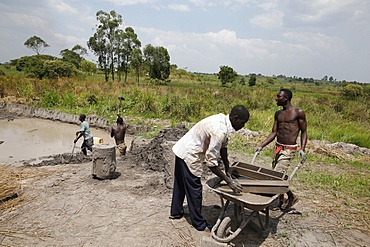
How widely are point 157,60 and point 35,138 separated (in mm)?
21969

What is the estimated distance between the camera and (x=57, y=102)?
15516 mm

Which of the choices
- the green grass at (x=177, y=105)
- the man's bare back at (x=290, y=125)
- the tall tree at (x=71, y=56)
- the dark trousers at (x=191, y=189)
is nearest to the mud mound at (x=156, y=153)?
the dark trousers at (x=191, y=189)

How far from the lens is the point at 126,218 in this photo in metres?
3.88

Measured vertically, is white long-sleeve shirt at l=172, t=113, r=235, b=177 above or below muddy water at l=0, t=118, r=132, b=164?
above

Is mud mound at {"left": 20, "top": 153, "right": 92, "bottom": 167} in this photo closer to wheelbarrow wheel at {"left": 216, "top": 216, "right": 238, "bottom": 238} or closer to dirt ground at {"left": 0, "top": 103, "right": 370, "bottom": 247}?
dirt ground at {"left": 0, "top": 103, "right": 370, "bottom": 247}

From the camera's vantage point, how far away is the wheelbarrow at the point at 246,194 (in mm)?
2846

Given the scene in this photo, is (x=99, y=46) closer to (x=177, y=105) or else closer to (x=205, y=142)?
(x=177, y=105)

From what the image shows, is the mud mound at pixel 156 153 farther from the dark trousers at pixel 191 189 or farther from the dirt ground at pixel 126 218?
the dark trousers at pixel 191 189

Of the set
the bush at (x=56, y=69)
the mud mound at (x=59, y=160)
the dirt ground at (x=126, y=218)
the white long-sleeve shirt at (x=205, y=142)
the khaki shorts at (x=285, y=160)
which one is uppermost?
the bush at (x=56, y=69)

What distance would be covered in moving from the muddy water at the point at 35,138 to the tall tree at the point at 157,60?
1838 cm

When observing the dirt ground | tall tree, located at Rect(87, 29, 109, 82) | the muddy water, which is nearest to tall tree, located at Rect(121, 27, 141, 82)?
tall tree, located at Rect(87, 29, 109, 82)

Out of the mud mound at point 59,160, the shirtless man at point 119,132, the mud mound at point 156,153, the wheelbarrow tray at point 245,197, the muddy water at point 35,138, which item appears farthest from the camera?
the muddy water at point 35,138

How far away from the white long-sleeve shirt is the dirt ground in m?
0.85

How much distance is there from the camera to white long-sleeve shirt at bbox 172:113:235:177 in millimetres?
2924
